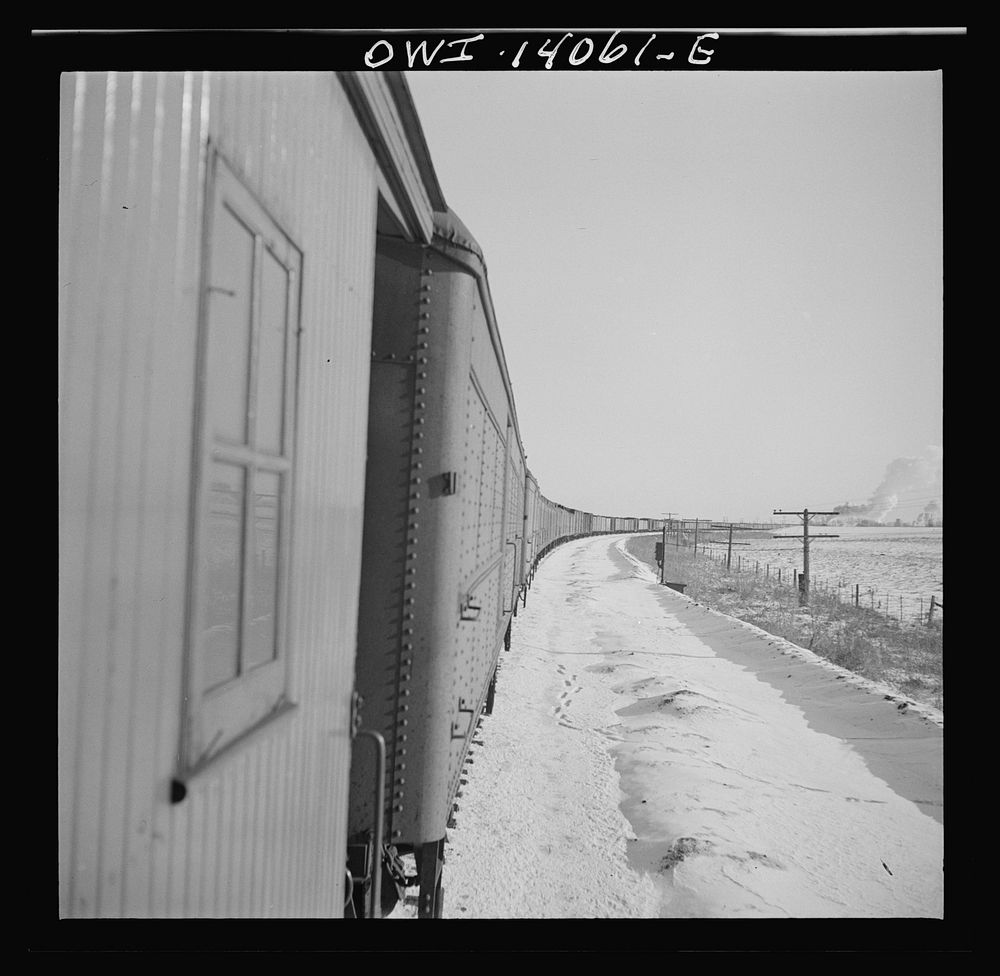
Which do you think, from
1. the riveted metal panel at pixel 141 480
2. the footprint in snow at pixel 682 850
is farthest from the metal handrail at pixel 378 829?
the footprint in snow at pixel 682 850

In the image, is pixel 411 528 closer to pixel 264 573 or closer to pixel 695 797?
pixel 264 573

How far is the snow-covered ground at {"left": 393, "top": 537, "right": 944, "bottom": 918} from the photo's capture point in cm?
457

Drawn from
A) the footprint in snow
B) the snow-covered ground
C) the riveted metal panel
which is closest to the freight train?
the riveted metal panel

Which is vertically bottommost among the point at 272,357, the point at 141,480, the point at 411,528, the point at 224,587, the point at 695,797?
the point at 695,797

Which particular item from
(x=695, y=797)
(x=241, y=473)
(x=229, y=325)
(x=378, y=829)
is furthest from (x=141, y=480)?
(x=695, y=797)

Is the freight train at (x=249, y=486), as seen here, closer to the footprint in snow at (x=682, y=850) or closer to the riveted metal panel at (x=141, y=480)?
the riveted metal panel at (x=141, y=480)

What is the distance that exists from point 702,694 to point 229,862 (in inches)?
331

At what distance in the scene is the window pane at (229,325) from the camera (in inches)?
65.5

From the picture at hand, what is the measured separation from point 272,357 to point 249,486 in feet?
1.33

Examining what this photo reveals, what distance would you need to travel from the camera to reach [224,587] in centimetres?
191

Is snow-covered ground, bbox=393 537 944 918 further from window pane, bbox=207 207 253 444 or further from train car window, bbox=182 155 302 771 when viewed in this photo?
window pane, bbox=207 207 253 444

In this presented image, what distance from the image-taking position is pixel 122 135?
4.68ft
